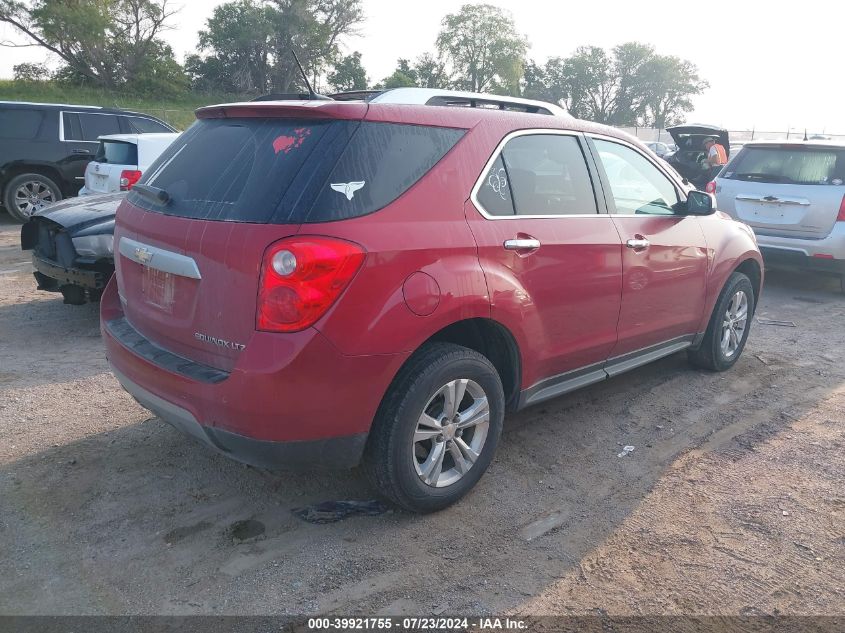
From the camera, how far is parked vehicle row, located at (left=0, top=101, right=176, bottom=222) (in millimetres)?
11492

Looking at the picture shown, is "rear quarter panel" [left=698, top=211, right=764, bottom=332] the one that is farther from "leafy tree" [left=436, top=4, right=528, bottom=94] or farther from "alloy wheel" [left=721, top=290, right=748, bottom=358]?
"leafy tree" [left=436, top=4, right=528, bottom=94]

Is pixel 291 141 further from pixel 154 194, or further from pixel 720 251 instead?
pixel 720 251

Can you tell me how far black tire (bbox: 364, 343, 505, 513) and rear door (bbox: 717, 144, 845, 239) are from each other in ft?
19.7

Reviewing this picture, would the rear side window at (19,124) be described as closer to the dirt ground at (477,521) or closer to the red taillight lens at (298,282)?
the dirt ground at (477,521)

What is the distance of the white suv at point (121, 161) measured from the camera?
9000 mm

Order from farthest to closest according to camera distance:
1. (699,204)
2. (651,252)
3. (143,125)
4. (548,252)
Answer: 1. (143,125)
2. (699,204)
3. (651,252)
4. (548,252)

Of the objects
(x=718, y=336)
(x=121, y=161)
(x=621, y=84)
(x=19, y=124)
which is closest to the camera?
(x=718, y=336)

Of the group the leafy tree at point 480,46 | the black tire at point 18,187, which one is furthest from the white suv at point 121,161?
the leafy tree at point 480,46

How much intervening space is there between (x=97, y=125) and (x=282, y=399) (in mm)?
11344

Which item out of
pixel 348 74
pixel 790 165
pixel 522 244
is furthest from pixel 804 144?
pixel 348 74

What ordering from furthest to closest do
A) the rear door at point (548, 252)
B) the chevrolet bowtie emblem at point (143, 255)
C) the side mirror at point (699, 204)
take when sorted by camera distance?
the side mirror at point (699, 204) → the rear door at point (548, 252) → the chevrolet bowtie emblem at point (143, 255)

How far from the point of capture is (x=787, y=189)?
7852 mm

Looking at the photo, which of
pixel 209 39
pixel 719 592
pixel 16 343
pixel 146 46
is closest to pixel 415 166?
pixel 719 592

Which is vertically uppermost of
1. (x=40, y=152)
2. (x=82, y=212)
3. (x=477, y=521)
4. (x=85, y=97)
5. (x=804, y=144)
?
(x=85, y=97)
